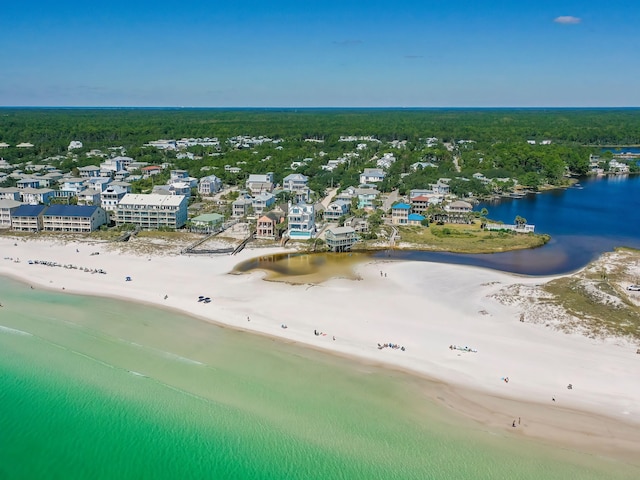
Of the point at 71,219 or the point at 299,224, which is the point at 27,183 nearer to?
the point at 71,219

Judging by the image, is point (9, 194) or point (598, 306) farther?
point (9, 194)

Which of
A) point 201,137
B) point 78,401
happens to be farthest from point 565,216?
point 201,137

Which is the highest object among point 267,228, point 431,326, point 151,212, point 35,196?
point 35,196

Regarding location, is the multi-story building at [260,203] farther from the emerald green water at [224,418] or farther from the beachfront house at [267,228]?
the emerald green water at [224,418]

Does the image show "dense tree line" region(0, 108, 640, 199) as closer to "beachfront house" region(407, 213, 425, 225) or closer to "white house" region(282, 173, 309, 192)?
"white house" region(282, 173, 309, 192)

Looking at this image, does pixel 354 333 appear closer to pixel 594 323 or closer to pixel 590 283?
pixel 594 323

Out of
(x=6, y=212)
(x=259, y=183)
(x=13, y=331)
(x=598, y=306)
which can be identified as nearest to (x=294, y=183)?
(x=259, y=183)

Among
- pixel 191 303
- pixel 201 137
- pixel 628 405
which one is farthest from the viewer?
pixel 201 137
